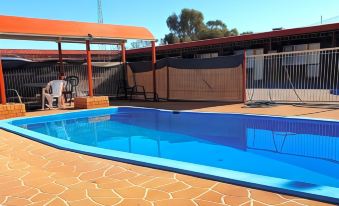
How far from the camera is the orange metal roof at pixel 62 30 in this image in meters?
9.34

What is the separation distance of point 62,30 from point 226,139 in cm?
658

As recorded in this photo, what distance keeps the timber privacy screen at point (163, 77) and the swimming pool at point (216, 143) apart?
2.65 m

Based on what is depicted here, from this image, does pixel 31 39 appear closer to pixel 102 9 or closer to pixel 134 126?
pixel 134 126

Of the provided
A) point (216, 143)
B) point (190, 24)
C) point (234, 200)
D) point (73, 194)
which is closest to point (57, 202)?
point (73, 194)

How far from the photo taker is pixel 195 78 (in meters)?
12.2

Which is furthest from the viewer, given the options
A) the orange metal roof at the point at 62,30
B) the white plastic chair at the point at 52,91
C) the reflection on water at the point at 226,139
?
the white plastic chair at the point at 52,91

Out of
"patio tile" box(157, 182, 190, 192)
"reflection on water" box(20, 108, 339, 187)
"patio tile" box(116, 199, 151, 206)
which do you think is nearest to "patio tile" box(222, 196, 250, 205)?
"patio tile" box(157, 182, 190, 192)

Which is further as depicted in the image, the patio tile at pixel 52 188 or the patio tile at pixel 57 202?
the patio tile at pixel 52 188

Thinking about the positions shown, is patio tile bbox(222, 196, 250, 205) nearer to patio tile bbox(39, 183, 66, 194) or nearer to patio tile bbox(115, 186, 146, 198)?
patio tile bbox(115, 186, 146, 198)

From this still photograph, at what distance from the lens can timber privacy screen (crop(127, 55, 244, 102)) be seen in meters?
11.2

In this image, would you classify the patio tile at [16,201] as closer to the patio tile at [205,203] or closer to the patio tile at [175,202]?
the patio tile at [175,202]

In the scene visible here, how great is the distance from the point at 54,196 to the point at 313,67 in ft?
51.8

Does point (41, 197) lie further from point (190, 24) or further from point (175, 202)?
point (190, 24)

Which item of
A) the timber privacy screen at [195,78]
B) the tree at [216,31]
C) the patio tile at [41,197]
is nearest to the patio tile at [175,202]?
the patio tile at [41,197]
